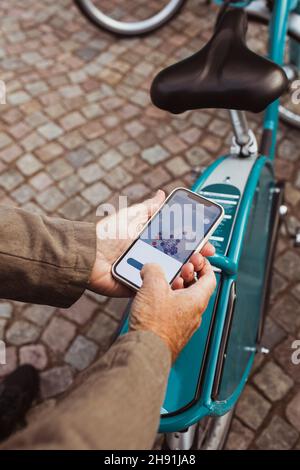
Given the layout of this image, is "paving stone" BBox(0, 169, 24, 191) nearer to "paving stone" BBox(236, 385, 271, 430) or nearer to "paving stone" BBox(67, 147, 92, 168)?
"paving stone" BBox(67, 147, 92, 168)

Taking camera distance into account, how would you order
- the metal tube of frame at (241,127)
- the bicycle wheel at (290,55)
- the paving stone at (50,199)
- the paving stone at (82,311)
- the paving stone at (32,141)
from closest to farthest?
the metal tube of frame at (241,127) → the bicycle wheel at (290,55) → the paving stone at (82,311) → the paving stone at (50,199) → the paving stone at (32,141)

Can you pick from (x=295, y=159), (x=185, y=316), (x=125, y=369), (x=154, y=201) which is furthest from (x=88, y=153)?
(x=125, y=369)

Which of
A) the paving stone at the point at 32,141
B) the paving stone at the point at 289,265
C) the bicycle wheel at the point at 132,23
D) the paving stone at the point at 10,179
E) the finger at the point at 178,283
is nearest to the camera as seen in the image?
the finger at the point at 178,283

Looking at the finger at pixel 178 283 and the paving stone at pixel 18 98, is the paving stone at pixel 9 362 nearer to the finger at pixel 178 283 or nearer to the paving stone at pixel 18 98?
the finger at pixel 178 283

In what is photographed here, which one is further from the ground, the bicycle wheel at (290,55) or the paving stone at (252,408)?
the bicycle wheel at (290,55)

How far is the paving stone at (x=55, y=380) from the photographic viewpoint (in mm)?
2495

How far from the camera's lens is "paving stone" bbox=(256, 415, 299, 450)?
2.31 metres

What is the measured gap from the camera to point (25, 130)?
369 cm

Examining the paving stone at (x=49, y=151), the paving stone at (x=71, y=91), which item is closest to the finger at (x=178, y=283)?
the paving stone at (x=49, y=151)

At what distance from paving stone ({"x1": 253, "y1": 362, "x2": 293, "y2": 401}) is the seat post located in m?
1.23

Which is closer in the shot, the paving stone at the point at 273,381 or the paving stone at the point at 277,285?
the paving stone at the point at 273,381

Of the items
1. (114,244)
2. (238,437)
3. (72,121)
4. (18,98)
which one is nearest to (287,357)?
(238,437)

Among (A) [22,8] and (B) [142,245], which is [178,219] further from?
(A) [22,8]

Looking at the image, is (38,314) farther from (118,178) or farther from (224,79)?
(224,79)
